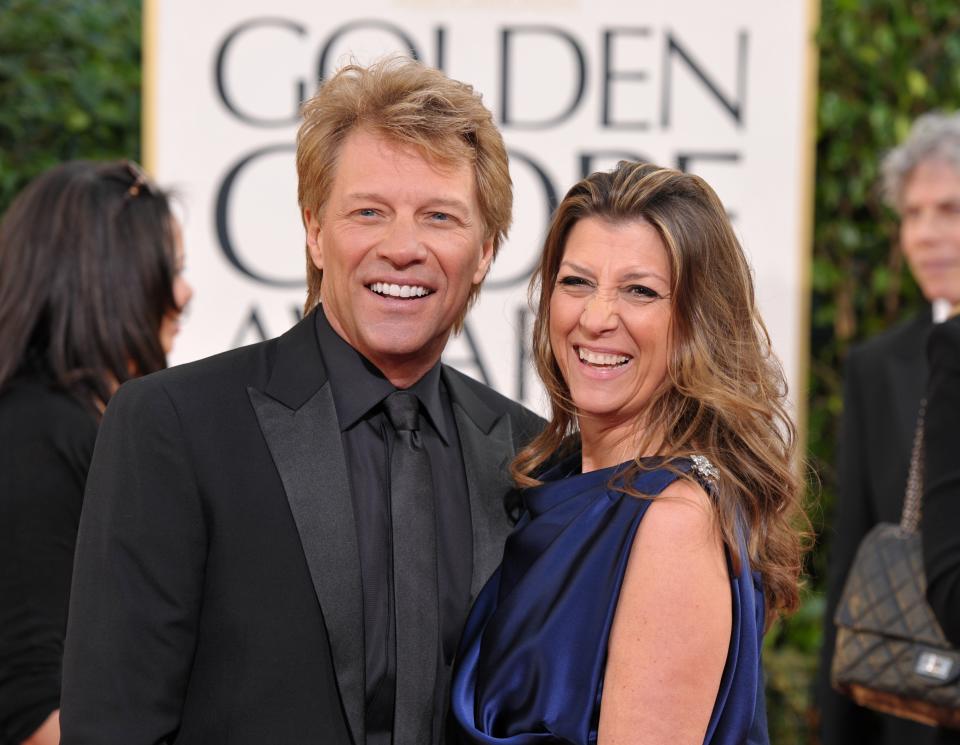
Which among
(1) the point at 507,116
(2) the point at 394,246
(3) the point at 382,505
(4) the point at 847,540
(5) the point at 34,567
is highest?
(1) the point at 507,116

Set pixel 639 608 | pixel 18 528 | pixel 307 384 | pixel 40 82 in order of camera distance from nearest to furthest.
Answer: pixel 639 608, pixel 307 384, pixel 18 528, pixel 40 82

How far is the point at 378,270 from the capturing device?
2.17m

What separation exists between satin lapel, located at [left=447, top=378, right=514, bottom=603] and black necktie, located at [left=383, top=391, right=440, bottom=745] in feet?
0.30

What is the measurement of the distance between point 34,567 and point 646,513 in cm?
126

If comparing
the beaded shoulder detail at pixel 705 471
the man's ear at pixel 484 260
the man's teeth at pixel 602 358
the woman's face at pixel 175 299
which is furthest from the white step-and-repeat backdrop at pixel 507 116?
the beaded shoulder detail at pixel 705 471

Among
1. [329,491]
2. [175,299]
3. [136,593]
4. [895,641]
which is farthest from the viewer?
[175,299]

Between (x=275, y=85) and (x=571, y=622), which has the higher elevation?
(x=275, y=85)

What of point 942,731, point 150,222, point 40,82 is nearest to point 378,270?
point 150,222

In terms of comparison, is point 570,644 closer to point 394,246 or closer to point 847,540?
point 394,246

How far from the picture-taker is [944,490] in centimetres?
218

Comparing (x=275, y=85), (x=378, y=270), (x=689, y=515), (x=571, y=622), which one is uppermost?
(x=275, y=85)

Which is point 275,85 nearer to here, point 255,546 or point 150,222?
point 150,222

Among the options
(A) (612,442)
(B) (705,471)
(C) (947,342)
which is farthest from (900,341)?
(B) (705,471)

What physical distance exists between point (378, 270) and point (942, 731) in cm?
153
